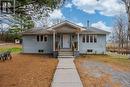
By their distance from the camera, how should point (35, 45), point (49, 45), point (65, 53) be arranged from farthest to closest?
point (35, 45) < point (49, 45) < point (65, 53)

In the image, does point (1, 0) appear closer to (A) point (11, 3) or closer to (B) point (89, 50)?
(A) point (11, 3)

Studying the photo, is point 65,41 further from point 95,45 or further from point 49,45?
point 95,45

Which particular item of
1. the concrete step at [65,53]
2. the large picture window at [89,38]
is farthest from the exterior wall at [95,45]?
the concrete step at [65,53]

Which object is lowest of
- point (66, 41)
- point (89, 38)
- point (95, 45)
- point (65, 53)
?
point (65, 53)

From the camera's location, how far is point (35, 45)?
39.0 m

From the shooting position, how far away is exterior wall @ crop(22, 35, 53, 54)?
38750 mm

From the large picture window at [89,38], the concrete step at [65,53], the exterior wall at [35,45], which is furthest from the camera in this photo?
the exterior wall at [35,45]

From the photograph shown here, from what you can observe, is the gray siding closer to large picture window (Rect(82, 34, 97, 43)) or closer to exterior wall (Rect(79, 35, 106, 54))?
exterior wall (Rect(79, 35, 106, 54))

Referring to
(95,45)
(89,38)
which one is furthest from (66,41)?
(95,45)

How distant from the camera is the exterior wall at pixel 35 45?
38750 millimetres

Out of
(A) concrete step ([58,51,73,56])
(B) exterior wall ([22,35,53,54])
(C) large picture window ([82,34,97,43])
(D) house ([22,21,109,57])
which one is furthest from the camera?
(B) exterior wall ([22,35,53,54])

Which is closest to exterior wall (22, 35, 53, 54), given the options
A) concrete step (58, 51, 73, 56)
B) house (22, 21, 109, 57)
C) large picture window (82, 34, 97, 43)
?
house (22, 21, 109, 57)

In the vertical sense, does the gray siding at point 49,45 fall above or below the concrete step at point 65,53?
above

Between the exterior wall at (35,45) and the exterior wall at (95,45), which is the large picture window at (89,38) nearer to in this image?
the exterior wall at (95,45)
